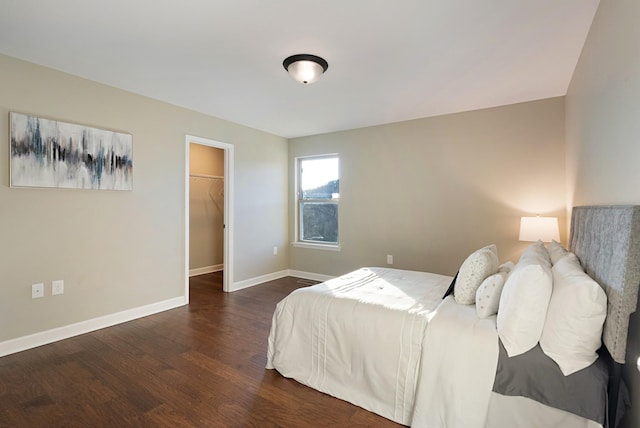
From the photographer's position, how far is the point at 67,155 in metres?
2.84

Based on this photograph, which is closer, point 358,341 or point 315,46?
point 358,341

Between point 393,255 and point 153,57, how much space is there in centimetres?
Result: 359

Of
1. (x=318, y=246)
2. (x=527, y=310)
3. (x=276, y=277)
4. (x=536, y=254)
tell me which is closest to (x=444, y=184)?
(x=536, y=254)

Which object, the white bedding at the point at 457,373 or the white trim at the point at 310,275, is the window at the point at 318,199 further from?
the white bedding at the point at 457,373

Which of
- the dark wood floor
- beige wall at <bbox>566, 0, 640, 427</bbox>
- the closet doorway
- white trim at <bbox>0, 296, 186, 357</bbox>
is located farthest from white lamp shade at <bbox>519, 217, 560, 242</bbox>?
the closet doorway

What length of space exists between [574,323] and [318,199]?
13.3 feet

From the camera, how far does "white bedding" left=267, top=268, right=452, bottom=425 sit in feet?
5.87

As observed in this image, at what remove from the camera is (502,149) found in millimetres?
3613

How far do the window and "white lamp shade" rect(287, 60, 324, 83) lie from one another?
2.41 m

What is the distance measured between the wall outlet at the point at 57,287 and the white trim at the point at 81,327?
13.1 inches

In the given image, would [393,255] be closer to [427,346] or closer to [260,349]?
[260,349]

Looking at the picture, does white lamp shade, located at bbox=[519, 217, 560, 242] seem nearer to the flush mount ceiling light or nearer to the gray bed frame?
the gray bed frame

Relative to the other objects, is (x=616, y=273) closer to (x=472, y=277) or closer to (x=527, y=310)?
(x=527, y=310)

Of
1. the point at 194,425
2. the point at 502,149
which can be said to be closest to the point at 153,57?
the point at 194,425
